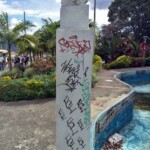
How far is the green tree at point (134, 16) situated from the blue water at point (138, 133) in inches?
839

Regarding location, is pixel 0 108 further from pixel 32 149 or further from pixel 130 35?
pixel 130 35

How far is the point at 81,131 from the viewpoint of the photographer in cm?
282

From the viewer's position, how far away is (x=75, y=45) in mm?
2662

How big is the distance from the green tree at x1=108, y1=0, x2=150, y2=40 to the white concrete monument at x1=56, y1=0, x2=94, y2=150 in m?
27.1

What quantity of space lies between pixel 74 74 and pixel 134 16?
28.1m

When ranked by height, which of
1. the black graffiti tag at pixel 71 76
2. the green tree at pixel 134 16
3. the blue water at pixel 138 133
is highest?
the green tree at pixel 134 16

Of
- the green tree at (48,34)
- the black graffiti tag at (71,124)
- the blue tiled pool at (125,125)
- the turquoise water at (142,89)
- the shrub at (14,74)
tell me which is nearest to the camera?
the black graffiti tag at (71,124)

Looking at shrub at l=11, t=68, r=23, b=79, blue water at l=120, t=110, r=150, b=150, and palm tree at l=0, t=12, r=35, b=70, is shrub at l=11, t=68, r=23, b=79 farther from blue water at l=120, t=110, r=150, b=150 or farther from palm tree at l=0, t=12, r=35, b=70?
blue water at l=120, t=110, r=150, b=150

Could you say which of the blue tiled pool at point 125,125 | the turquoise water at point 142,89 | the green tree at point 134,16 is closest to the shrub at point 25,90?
the blue tiled pool at point 125,125

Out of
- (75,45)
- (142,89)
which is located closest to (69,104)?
(75,45)

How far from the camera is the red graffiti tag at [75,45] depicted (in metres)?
2.66

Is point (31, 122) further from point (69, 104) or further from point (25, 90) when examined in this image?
point (69, 104)

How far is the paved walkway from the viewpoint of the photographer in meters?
4.63

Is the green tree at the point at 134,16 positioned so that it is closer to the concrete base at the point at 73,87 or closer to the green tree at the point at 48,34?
the green tree at the point at 48,34
